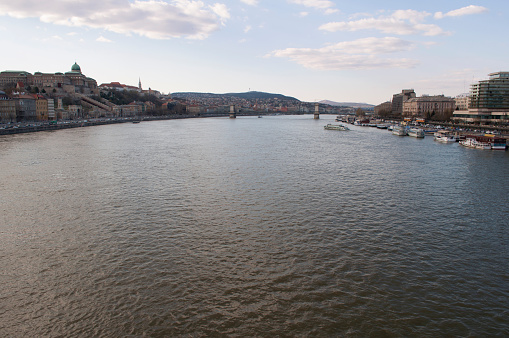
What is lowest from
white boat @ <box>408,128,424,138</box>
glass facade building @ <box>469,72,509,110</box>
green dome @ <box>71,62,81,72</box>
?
white boat @ <box>408,128,424,138</box>

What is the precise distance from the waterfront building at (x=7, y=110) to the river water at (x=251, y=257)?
4476cm

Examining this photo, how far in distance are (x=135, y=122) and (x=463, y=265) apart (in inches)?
3030

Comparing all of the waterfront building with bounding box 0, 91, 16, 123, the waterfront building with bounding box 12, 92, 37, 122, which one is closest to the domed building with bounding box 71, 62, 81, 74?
the waterfront building with bounding box 12, 92, 37, 122

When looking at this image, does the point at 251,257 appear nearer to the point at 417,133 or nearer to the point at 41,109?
the point at 417,133

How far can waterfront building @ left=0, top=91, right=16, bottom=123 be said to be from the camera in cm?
5144

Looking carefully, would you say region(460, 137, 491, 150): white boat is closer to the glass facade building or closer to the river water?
the river water

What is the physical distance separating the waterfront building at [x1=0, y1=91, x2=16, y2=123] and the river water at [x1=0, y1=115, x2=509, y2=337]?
4476 centimetres

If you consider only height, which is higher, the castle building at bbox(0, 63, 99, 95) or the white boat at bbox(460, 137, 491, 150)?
the castle building at bbox(0, 63, 99, 95)

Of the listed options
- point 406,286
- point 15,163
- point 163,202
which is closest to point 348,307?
point 406,286

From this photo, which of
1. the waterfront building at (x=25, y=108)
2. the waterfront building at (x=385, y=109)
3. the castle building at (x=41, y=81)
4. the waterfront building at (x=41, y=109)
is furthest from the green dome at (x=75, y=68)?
the waterfront building at (x=385, y=109)

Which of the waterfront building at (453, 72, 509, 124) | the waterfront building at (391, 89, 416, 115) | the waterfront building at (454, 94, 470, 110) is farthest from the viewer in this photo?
the waterfront building at (391, 89, 416, 115)

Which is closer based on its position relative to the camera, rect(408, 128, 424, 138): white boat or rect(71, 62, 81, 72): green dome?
rect(408, 128, 424, 138): white boat

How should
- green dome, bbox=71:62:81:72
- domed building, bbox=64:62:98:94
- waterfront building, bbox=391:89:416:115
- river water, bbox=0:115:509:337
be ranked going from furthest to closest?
waterfront building, bbox=391:89:416:115 → green dome, bbox=71:62:81:72 → domed building, bbox=64:62:98:94 → river water, bbox=0:115:509:337

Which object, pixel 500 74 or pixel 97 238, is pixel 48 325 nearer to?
pixel 97 238
